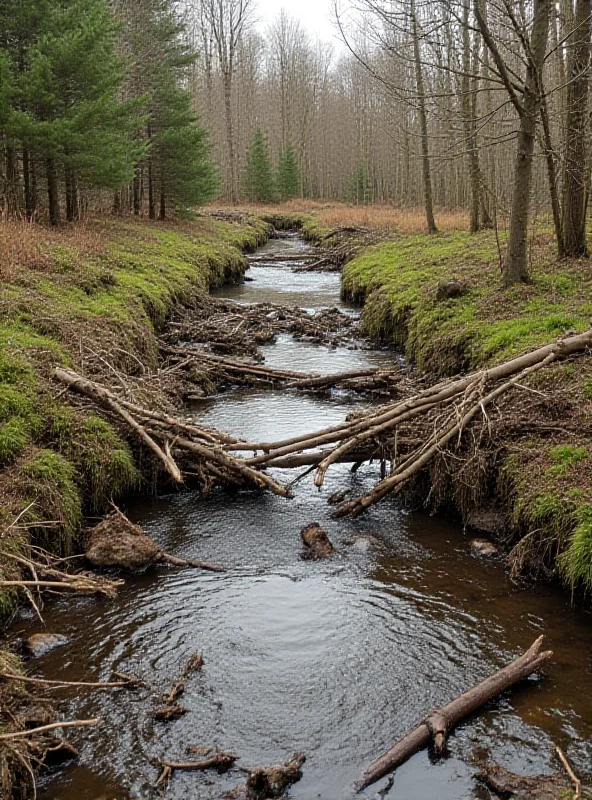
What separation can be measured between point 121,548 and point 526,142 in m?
8.84

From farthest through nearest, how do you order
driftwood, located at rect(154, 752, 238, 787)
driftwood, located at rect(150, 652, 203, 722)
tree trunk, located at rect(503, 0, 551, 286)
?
tree trunk, located at rect(503, 0, 551, 286)
driftwood, located at rect(150, 652, 203, 722)
driftwood, located at rect(154, 752, 238, 787)

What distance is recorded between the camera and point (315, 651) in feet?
16.7

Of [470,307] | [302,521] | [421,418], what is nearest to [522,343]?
[421,418]

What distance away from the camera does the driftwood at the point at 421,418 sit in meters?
6.98

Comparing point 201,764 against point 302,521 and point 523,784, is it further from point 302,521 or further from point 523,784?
point 302,521

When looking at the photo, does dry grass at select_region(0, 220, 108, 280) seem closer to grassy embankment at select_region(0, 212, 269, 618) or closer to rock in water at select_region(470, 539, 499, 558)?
grassy embankment at select_region(0, 212, 269, 618)

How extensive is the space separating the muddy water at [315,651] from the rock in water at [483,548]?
110mm

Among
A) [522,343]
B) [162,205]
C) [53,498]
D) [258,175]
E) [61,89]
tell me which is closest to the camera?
[53,498]

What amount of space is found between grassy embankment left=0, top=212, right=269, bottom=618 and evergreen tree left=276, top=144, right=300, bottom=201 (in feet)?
132

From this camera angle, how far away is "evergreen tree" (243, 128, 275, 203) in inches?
2072

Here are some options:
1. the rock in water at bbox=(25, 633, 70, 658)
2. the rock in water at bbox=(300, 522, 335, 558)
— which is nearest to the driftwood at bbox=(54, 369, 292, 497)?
the rock in water at bbox=(300, 522, 335, 558)

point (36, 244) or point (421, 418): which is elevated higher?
point (36, 244)

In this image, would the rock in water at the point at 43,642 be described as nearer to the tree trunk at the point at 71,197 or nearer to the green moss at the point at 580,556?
the green moss at the point at 580,556

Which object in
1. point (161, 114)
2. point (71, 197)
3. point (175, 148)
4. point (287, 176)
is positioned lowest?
point (71, 197)
